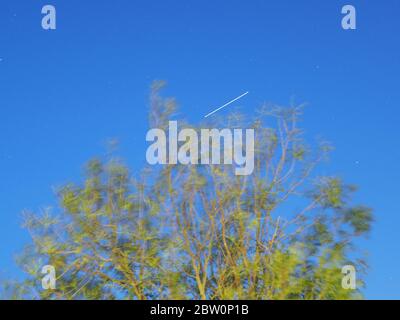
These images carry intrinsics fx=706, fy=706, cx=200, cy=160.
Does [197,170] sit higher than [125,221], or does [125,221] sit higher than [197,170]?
[197,170]

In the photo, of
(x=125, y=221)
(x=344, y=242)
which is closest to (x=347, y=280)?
(x=344, y=242)

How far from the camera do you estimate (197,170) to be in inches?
367

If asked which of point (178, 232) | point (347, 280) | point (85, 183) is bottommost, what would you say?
point (347, 280)
